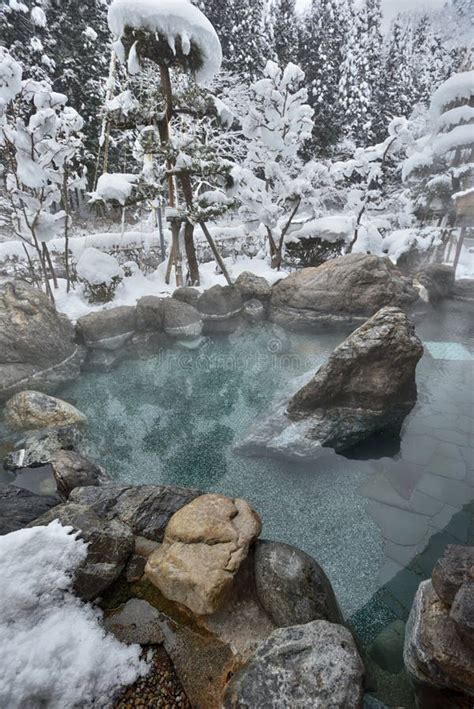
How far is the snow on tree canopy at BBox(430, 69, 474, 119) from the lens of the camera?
338 inches

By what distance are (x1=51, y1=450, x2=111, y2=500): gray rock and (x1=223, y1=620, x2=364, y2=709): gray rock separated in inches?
111

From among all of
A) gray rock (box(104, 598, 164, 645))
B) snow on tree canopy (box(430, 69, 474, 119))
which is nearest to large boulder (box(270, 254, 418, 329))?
snow on tree canopy (box(430, 69, 474, 119))

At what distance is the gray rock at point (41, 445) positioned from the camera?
4.73 meters

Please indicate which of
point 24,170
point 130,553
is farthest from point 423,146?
point 130,553

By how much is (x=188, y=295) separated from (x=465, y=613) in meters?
8.59

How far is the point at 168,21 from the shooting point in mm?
6852

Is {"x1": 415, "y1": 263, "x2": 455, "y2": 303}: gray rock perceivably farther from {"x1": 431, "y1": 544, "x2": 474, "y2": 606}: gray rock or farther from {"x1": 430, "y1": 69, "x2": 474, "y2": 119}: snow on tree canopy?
{"x1": 431, "y1": 544, "x2": 474, "y2": 606}: gray rock

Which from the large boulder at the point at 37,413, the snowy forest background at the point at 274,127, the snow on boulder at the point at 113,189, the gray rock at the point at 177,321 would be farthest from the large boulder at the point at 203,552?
the snow on boulder at the point at 113,189

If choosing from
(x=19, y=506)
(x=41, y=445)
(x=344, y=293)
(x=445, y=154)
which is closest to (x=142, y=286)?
(x=344, y=293)

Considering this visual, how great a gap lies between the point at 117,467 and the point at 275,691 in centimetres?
350

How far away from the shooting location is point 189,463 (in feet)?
16.2

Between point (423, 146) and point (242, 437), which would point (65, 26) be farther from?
point (242, 437)

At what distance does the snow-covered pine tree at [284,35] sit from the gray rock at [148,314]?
1971 centimetres

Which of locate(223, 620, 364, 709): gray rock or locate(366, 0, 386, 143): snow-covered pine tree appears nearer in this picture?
locate(223, 620, 364, 709): gray rock
